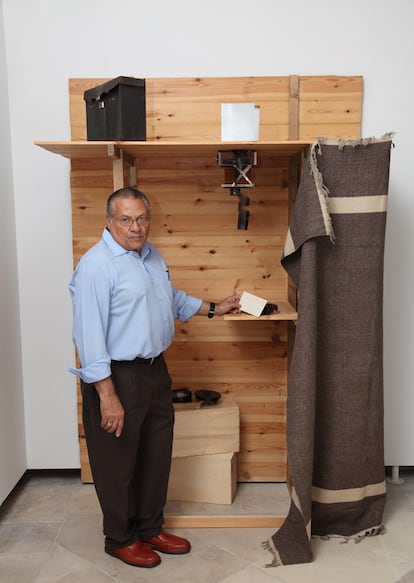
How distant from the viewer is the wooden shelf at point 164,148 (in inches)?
100

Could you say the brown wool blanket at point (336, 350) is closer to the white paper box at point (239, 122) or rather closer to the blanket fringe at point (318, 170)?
the blanket fringe at point (318, 170)

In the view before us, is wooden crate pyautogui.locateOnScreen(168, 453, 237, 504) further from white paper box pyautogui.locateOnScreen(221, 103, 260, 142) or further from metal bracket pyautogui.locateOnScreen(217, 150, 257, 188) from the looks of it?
white paper box pyautogui.locateOnScreen(221, 103, 260, 142)

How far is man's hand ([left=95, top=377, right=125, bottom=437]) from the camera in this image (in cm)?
235

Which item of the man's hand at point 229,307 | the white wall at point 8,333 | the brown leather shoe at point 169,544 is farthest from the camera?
the white wall at point 8,333

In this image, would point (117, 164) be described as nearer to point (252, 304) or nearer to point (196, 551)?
point (252, 304)

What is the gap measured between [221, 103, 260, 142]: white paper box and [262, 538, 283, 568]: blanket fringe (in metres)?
1.82

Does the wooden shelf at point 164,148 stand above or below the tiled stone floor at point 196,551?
above

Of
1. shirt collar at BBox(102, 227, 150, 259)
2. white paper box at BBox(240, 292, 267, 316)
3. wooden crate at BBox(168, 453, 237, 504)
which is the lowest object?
wooden crate at BBox(168, 453, 237, 504)

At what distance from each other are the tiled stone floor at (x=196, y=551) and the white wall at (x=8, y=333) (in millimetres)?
219

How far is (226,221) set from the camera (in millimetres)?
3146

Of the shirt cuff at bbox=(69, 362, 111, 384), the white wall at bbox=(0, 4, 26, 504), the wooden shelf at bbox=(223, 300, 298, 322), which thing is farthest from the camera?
the white wall at bbox=(0, 4, 26, 504)

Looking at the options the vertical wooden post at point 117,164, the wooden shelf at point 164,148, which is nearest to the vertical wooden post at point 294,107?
the wooden shelf at point 164,148

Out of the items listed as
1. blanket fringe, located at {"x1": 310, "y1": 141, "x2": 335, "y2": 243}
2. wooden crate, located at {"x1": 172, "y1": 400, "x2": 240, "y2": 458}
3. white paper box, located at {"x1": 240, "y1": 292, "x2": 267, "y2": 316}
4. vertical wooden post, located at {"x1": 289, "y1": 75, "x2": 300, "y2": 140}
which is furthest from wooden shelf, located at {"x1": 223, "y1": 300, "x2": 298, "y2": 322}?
vertical wooden post, located at {"x1": 289, "y1": 75, "x2": 300, "y2": 140}

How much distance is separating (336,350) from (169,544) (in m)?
1.15
